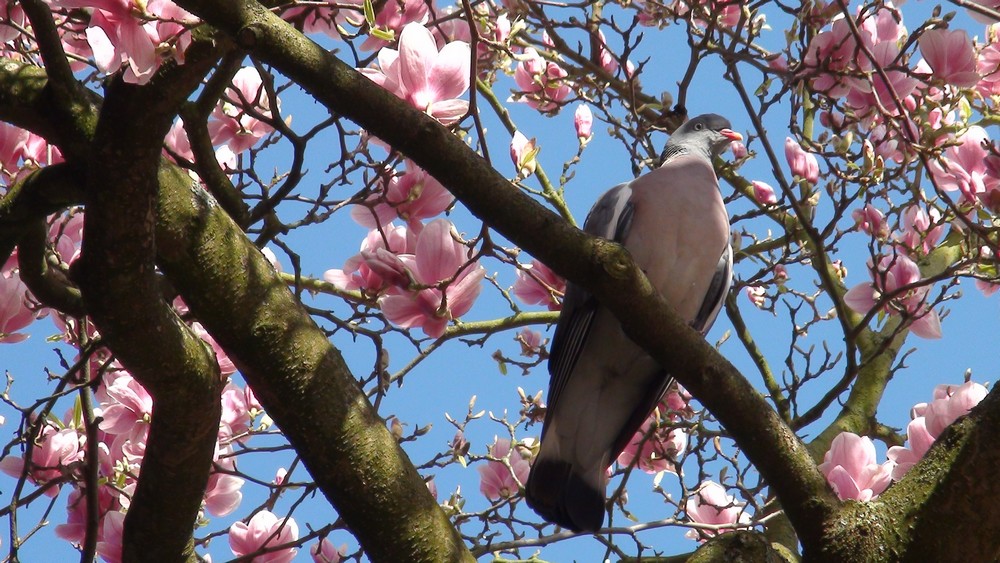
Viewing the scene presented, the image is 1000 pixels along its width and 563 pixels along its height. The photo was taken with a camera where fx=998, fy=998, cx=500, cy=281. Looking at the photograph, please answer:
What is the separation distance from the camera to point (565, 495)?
9.11 ft

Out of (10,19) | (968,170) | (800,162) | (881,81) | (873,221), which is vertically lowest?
(968,170)

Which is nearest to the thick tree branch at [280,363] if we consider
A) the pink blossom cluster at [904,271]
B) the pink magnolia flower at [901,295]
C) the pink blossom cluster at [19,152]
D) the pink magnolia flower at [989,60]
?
the pink blossom cluster at [19,152]

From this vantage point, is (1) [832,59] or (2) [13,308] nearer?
(2) [13,308]

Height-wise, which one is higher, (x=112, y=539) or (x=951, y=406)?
(x=112, y=539)

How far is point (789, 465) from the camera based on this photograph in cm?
183

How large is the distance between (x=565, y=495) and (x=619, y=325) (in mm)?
509

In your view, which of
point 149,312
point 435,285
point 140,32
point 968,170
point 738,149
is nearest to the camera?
point 140,32

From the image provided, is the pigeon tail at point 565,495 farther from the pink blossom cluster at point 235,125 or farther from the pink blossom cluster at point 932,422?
the pink blossom cluster at point 235,125

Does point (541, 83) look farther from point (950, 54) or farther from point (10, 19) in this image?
point (10, 19)

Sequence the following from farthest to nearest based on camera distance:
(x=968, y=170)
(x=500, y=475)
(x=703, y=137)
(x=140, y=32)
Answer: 1. (x=703, y=137)
2. (x=500, y=475)
3. (x=968, y=170)
4. (x=140, y=32)

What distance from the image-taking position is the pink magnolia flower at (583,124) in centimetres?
332

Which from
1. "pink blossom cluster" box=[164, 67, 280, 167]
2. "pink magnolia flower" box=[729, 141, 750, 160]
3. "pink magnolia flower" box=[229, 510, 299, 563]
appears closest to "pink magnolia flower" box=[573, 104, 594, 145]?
"pink magnolia flower" box=[729, 141, 750, 160]

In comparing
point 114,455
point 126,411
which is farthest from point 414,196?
point 114,455

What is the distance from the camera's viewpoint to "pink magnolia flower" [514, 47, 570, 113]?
3413 millimetres
